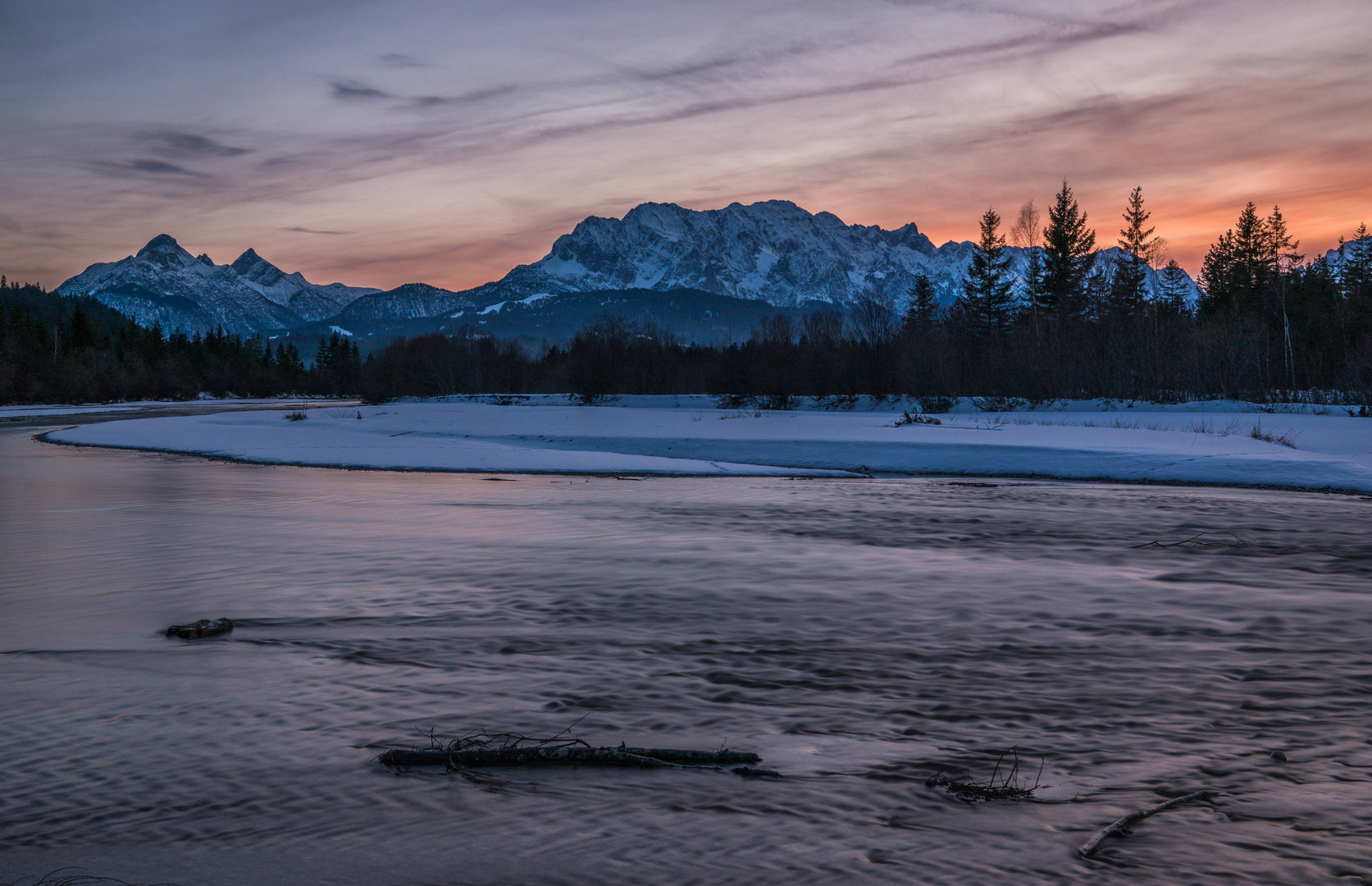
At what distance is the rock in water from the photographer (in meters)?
7.20

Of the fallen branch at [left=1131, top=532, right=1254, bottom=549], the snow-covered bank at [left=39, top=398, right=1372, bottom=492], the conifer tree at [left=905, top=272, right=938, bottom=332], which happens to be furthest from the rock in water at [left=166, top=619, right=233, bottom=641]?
the conifer tree at [left=905, top=272, right=938, bottom=332]

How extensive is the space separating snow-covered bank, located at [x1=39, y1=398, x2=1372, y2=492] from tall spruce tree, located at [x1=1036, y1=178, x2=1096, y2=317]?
122 feet

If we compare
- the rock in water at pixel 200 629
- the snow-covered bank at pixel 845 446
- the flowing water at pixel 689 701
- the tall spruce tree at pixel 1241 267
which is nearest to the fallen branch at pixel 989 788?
the flowing water at pixel 689 701

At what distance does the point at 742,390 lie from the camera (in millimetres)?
67750

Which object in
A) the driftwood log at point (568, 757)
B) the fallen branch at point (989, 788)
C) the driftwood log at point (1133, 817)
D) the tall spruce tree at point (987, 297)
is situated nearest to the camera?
the driftwood log at point (1133, 817)

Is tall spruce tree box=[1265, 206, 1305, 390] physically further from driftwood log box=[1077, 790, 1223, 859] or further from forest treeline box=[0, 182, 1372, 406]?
driftwood log box=[1077, 790, 1223, 859]

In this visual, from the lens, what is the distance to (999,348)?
185 ft

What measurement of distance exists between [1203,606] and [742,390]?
195ft

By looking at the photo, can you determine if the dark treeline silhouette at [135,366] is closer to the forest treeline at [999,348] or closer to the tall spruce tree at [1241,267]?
the forest treeline at [999,348]

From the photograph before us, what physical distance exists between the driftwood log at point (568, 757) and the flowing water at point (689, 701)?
0.08 meters

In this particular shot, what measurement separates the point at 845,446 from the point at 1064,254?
57781 millimetres

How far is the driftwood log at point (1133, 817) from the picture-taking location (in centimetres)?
364

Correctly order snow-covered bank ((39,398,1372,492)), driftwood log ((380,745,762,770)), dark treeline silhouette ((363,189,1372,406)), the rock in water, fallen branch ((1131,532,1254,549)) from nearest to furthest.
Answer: driftwood log ((380,745,762,770))
the rock in water
fallen branch ((1131,532,1254,549))
snow-covered bank ((39,398,1372,492))
dark treeline silhouette ((363,189,1372,406))

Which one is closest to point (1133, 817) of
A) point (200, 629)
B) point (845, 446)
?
point (200, 629)
